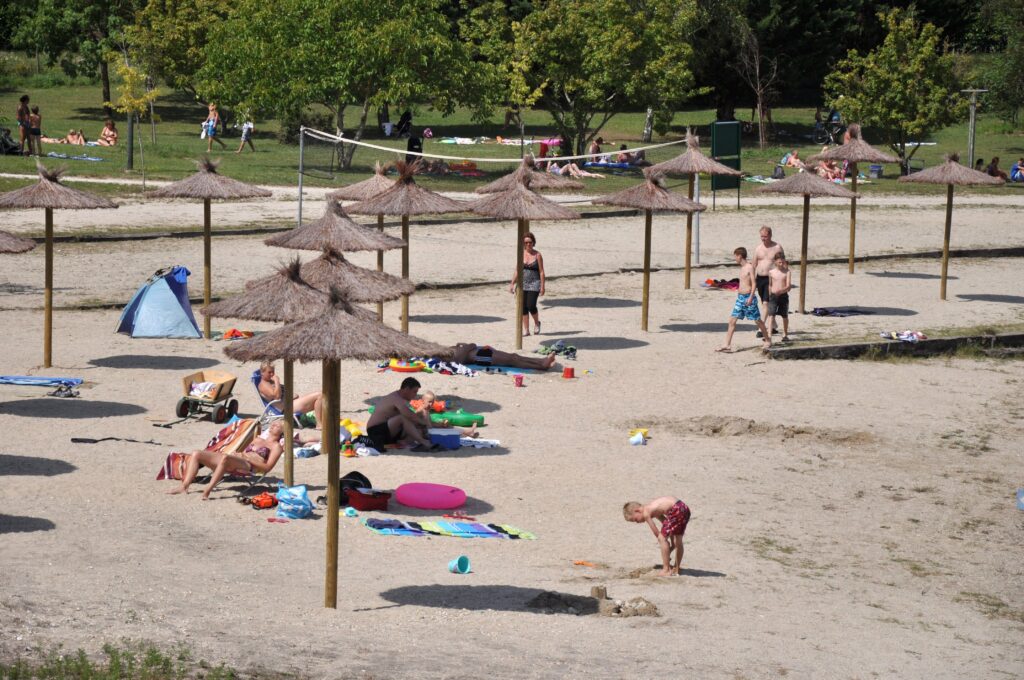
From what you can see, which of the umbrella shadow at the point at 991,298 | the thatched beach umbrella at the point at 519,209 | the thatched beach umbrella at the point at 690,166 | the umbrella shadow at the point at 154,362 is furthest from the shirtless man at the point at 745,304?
the umbrella shadow at the point at 154,362

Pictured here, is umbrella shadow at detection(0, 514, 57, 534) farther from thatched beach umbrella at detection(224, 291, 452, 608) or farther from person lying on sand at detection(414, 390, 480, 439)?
person lying on sand at detection(414, 390, 480, 439)

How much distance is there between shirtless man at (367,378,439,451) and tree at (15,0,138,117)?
35981 mm

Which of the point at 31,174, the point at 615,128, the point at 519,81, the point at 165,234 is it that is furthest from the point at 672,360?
the point at 615,128

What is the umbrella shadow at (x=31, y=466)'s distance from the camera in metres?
14.0

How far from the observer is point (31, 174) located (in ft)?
113

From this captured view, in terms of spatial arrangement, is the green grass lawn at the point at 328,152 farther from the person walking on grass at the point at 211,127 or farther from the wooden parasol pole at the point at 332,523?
the wooden parasol pole at the point at 332,523

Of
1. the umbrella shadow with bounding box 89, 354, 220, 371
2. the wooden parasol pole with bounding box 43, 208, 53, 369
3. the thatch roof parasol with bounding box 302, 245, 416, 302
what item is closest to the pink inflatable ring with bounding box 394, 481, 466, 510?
the thatch roof parasol with bounding box 302, 245, 416, 302

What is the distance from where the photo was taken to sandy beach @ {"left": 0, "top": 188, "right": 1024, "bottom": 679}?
406 inches

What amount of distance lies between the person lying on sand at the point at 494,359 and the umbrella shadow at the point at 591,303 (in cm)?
491

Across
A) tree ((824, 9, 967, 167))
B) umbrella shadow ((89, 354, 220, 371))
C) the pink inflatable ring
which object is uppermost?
tree ((824, 9, 967, 167))

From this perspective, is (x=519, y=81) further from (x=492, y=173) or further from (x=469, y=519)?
(x=469, y=519)

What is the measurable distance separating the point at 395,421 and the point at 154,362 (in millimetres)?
5218

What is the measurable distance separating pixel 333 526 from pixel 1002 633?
5.53m

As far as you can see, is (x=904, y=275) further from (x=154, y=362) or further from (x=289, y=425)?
(x=289, y=425)
